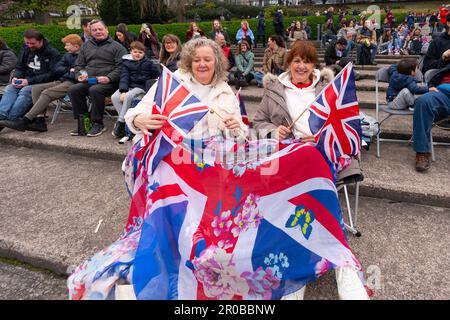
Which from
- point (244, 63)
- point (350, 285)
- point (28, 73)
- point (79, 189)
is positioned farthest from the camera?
point (244, 63)

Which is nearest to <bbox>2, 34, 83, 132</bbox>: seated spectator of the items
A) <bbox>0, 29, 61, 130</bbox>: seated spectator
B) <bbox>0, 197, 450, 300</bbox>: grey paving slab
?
<bbox>0, 29, 61, 130</bbox>: seated spectator

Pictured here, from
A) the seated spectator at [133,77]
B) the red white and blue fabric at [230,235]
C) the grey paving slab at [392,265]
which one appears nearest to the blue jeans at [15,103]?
the seated spectator at [133,77]

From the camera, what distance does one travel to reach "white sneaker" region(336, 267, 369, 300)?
2033 mm

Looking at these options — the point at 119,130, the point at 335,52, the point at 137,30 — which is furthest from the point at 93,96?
the point at 137,30

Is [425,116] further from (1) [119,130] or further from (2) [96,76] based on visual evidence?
(2) [96,76]

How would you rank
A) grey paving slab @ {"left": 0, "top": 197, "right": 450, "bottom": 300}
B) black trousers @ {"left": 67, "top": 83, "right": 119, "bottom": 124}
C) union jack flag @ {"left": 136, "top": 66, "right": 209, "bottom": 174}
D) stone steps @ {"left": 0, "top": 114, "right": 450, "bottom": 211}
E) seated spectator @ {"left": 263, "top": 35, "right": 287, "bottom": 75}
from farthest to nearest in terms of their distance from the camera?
1. seated spectator @ {"left": 263, "top": 35, "right": 287, "bottom": 75}
2. black trousers @ {"left": 67, "top": 83, "right": 119, "bottom": 124}
3. stone steps @ {"left": 0, "top": 114, "right": 450, "bottom": 211}
4. union jack flag @ {"left": 136, "top": 66, "right": 209, "bottom": 174}
5. grey paving slab @ {"left": 0, "top": 197, "right": 450, "bottom": 300}

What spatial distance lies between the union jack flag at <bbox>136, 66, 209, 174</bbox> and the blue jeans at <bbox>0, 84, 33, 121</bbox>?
4.28m

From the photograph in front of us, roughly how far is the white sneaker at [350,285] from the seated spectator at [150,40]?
7.23 meters

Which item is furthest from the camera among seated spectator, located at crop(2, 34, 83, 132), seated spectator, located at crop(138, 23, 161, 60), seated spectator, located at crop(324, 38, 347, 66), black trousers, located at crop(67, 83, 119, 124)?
seated spectator, located at crop(324, 38, 347, 66)

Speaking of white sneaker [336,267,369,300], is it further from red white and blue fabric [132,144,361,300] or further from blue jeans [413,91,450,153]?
blue jeans [413,91,450,153]

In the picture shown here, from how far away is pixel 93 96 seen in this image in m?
5.34

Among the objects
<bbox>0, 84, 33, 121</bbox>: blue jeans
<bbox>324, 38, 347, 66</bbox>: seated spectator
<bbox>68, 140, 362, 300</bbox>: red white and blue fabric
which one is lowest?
<bbox>68, 140, 362, 300</bbox>: red white and blue fabric

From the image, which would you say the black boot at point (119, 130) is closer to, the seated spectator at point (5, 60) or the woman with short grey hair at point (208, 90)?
the woman with short grey hair at point (208, 90)

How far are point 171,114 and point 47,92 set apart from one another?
416 cm
